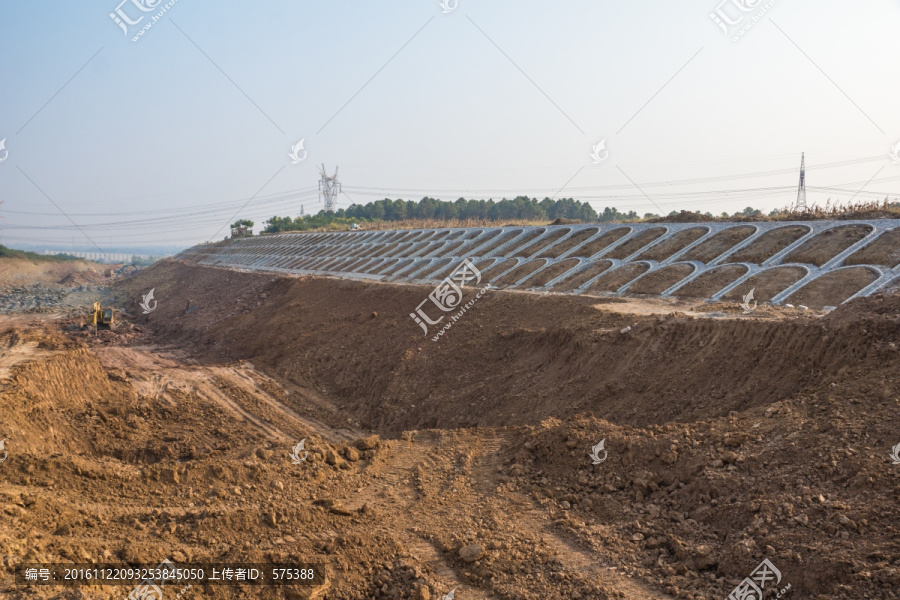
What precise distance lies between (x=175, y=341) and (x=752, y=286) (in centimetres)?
2243

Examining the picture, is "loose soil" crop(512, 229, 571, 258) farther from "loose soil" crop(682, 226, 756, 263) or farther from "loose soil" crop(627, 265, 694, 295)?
"loose soil" crop(627, 265, 694, 295)

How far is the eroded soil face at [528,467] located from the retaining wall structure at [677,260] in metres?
2.11

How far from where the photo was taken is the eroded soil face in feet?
16.9

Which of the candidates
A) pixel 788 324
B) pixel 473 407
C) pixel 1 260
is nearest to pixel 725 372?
pixel 788 324

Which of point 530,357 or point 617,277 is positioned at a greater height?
point 617,277

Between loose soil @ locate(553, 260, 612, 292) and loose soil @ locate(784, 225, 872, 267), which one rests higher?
loose soil @ locate(784, 225, 872, 267)

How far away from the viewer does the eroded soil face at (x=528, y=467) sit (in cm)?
514

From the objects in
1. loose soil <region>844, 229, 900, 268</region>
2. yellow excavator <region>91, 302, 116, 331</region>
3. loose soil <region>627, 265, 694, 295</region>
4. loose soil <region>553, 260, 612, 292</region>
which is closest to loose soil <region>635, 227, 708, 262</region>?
loose soil <region>553, 260, 612, 292</region>

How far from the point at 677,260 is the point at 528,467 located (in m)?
12.0

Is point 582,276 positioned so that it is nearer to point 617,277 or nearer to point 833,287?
point 617,277

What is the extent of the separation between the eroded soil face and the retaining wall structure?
2111mm

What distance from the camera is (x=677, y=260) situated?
1755 cm

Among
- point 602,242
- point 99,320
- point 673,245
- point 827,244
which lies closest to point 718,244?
point 673,245

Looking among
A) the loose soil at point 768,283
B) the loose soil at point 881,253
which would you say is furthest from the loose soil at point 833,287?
the loose soil at point 881,253
